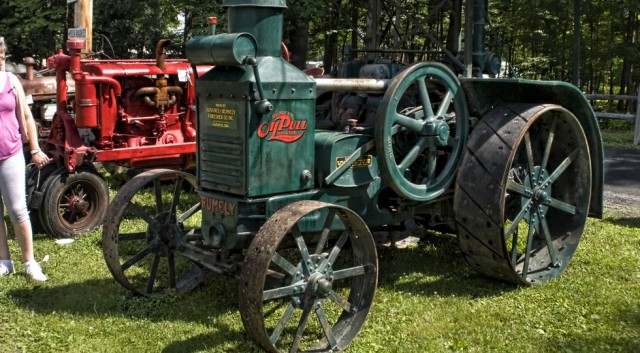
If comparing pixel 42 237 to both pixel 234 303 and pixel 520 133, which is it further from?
pixel 520 133

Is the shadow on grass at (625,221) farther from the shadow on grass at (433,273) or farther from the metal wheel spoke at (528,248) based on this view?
the metal wheel spoke at (528,248)

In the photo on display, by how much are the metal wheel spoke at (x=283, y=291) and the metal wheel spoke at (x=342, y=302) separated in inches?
8.8

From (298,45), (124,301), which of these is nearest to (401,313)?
(124,301)

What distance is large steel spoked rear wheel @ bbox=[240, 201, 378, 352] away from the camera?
135 inches

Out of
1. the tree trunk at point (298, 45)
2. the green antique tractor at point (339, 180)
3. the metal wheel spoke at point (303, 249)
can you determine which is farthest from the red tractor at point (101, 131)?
the tree trunk at point (298, 45)

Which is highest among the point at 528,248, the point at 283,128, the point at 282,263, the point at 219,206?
the point at 283,128

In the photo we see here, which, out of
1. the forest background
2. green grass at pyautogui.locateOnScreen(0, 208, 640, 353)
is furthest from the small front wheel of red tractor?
the forest background

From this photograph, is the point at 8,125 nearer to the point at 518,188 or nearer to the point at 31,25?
the point at 518,188

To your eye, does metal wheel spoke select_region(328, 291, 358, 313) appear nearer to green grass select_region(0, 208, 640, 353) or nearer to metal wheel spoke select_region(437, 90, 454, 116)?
green grass select_region(0, 208, 640, 353)

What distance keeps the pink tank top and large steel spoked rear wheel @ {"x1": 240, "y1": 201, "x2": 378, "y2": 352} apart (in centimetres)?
217

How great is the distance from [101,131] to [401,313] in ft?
13.3

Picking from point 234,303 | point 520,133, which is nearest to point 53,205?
point 234,303

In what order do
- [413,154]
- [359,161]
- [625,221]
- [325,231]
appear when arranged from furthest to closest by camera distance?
[625,221] → [413,154] → [359,161] → [325,231]

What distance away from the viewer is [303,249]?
3676 mm
